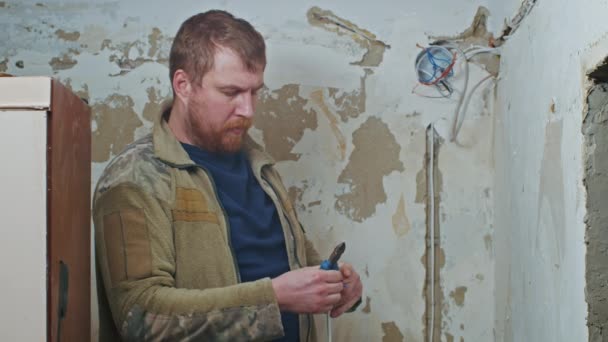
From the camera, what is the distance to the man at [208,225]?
140 cm

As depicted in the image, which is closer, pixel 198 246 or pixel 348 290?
pixel 198 246

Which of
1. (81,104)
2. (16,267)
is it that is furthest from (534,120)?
(16,267)

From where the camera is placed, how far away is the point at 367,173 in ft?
6.69

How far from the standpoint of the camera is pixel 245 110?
1.65 meters

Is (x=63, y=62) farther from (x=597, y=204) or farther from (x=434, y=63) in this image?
(x=597, y=204)

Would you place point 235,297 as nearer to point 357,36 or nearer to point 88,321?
point 88,321

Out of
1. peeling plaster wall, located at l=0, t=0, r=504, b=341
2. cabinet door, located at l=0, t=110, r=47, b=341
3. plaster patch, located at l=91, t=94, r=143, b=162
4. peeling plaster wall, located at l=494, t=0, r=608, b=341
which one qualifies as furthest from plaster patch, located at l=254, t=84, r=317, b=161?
cabinet door, located at l=0, t=110, r=47, b=341

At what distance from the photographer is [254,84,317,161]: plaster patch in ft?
6.70

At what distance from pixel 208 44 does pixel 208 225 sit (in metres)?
0.44

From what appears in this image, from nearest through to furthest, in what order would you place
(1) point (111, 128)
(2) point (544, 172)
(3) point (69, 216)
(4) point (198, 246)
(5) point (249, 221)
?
(3) point (69, 216)
(2) point (544, 172)
(4) point (198, 246)
(5) point (249, 221)
(1) point (111, 128)

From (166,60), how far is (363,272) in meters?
0.87

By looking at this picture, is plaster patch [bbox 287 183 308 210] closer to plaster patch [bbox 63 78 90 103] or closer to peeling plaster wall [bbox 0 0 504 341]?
peeling plaster wall [bbox 0 0 504 341]

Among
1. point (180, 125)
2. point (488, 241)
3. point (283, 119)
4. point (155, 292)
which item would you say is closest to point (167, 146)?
point (180, 125)

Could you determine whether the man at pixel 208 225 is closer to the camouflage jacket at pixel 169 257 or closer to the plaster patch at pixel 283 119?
the camouflage jacket at pixel 169 257
